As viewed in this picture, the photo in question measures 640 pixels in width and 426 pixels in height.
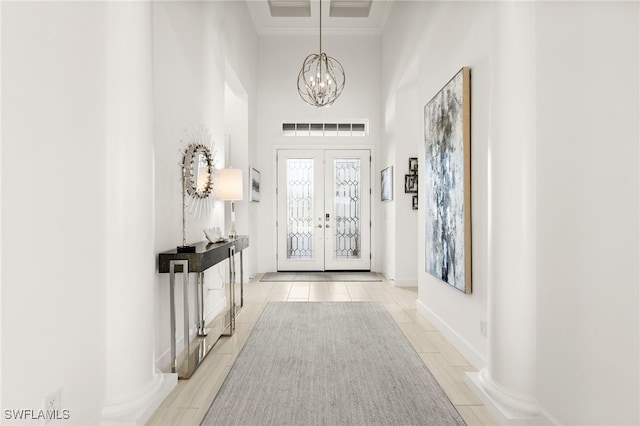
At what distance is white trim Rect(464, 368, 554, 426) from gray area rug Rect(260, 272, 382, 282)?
4021 mm

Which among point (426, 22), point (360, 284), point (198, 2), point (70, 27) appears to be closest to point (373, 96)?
point (426, 22)

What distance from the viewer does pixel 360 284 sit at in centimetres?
576

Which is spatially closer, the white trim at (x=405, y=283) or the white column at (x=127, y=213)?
the white column at (x=127, y=213)

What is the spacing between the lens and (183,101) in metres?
3.12

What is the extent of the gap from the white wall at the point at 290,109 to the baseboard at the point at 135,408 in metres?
4.64

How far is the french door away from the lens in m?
6.84

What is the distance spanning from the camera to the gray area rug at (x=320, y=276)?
6117 millimetres

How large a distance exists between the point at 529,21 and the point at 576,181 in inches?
34.3

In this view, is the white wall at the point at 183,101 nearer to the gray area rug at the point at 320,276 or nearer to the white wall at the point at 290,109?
the gray area rug at the point at 320,276

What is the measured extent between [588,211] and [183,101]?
9.63 feet

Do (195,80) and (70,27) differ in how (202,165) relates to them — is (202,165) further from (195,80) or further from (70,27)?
(70,27)

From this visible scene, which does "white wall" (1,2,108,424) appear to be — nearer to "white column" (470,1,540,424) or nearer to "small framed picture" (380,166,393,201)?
"white column" (470,1,540,424)

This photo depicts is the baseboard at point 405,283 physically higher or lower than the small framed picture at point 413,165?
lower

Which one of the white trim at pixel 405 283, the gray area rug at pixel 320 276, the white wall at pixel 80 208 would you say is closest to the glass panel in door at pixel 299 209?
the gray area rug at pixel 320 276
